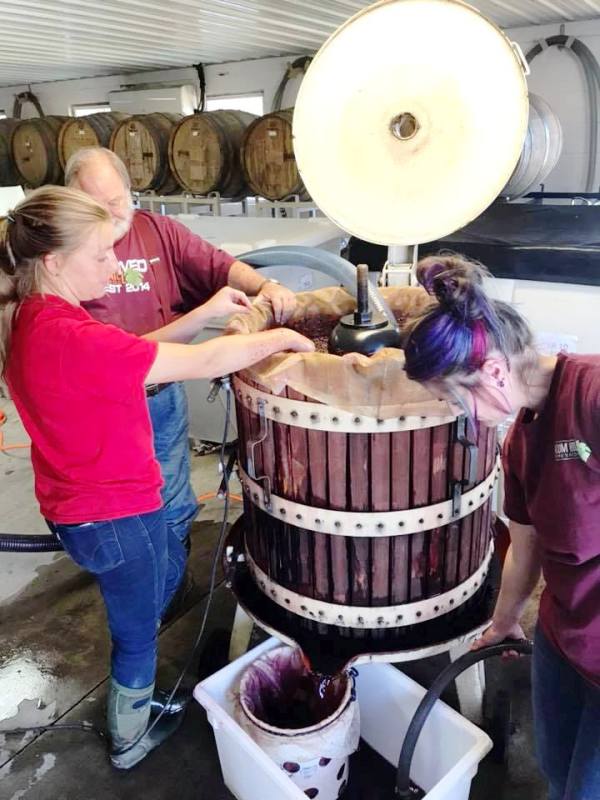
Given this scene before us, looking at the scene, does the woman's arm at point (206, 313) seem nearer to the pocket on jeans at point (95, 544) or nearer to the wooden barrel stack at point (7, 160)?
the pocket on jeans at point (95, 544)

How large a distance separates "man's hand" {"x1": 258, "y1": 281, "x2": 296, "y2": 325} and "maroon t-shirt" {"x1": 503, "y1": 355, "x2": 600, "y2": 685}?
881 millimetres

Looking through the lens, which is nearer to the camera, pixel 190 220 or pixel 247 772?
pixel 247 772

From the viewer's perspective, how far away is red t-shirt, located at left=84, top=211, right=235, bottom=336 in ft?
7.50

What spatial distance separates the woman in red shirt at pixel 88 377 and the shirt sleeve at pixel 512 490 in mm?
537

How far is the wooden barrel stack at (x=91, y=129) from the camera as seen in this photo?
260 inches

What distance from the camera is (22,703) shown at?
7.48ft

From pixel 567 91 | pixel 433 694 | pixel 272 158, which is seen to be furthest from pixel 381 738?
pixel 567 91

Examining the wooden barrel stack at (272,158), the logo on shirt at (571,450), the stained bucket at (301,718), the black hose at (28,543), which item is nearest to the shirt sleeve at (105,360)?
the logo on shirt at (571,450)

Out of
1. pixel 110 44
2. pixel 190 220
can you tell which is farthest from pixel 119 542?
pixel 110 44

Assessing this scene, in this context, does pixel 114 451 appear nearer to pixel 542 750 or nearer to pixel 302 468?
pixel 302 468

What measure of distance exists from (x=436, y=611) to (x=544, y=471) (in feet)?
2.18

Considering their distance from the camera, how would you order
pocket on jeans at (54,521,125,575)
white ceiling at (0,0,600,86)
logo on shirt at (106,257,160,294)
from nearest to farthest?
pocket on jeans at (54,521,125,575) < logo on shirt at (106,257,160,294) < white ceiling at (0,0,600,86)

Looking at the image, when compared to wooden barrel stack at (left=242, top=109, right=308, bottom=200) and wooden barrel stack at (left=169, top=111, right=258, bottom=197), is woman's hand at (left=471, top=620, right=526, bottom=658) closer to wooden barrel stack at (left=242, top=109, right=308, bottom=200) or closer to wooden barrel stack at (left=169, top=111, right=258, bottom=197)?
wooden barrel stack at (left=242, top=109, right=308, bottom=200)

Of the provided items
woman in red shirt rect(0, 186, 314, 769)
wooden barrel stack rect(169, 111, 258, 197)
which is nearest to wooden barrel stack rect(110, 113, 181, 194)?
wooden barrel stack rect(169, 111, 258, 197)
